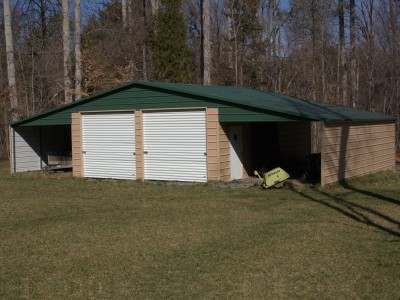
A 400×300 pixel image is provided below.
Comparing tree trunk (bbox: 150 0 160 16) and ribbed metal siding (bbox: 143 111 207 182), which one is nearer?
ribbed metal siding (bbox: 143 111 207 182)

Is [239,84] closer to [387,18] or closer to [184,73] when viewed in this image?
[184,73]

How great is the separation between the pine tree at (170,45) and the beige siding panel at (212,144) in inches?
547

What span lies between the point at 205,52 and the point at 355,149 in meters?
10.9

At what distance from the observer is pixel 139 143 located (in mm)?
16156

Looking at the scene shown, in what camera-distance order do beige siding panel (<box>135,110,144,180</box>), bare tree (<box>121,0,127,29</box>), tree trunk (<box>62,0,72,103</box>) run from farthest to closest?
bare tree (<box>121,0,127,29</box>) < tree trunk (<box>62,0,72,103</box>) < beige siding panel (<box>135,110,144,180</box>)

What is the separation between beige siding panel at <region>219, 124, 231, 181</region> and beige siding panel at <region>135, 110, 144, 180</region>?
256 centimetres

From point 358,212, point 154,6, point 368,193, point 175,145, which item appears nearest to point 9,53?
point 154,6

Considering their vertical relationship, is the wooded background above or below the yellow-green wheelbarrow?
above

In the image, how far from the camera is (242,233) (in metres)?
8.56

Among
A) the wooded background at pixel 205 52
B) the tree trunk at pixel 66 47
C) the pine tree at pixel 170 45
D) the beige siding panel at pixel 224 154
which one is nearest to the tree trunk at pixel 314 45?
the wooded background at pixel 205 52

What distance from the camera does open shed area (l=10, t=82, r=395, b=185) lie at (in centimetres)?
1432

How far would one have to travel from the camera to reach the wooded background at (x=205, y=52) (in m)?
25.7

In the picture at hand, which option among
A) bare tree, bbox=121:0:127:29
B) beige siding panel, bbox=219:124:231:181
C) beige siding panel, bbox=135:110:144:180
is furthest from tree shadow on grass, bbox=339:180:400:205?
bare tree, bbox=121:0:127:29

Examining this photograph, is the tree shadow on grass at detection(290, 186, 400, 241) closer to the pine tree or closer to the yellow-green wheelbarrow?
the yellow-green wheelbarrow
